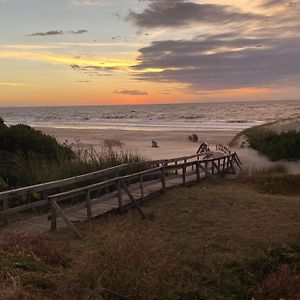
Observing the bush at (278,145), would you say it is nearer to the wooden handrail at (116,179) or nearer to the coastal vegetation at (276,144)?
the coastal vegetation at (276,144)

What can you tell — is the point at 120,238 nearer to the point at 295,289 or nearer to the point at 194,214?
the point at 295,289

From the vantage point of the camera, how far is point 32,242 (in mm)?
7512

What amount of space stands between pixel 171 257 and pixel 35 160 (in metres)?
8.49

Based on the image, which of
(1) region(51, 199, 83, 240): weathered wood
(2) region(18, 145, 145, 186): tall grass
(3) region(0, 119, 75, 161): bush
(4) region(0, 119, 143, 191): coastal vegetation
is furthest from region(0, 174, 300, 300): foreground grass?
(3) region(0, 119, 75, 161): bush

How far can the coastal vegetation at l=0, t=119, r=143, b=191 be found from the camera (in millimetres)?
12851

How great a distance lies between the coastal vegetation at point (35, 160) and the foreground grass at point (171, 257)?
2866 mm

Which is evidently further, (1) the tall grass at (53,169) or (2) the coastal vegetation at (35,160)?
(2) the coastal vegetation at (35,160)

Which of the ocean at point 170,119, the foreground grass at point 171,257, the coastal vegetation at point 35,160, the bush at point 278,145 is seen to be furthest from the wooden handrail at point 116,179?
the ocean at point 170,119

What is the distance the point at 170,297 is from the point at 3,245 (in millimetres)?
2853

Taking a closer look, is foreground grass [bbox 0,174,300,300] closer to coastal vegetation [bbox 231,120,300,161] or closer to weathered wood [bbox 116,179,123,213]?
weathered wood [bbox 116,179,123,213]

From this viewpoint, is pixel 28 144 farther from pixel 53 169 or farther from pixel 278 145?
pixel 278 145

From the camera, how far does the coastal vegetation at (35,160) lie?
42.2ft

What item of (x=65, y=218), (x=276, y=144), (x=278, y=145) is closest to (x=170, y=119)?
(x=276, y=144)

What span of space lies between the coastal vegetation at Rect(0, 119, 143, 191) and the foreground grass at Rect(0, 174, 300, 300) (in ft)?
9.40
